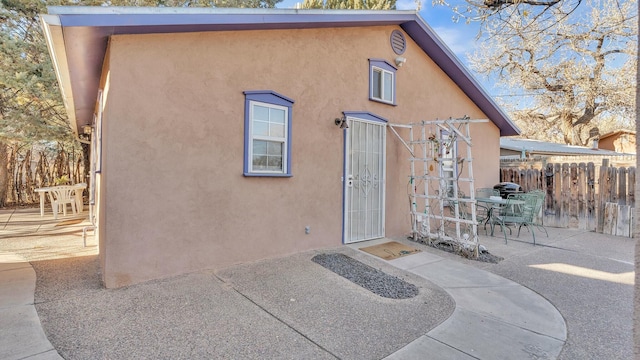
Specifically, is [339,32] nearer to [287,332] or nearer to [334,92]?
[334,92]

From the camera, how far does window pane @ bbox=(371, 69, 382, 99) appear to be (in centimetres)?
712

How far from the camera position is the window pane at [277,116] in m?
5.41

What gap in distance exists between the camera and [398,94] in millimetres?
7613

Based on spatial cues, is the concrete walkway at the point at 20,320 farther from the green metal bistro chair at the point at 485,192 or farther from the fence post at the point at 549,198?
the fence post at the point at 549,198

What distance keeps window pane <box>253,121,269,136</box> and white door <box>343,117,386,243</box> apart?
1798mm

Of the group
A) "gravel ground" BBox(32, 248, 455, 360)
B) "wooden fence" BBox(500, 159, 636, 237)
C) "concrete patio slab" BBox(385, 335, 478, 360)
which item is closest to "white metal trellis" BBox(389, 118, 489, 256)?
"gravel ground" BBox(32, 248, 455, 360)

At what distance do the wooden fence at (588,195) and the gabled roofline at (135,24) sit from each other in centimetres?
513

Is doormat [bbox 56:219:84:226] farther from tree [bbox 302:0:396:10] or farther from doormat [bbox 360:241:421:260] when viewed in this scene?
tree [bbox 302:0:396:10]

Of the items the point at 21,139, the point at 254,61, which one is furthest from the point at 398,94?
the point at 21,139

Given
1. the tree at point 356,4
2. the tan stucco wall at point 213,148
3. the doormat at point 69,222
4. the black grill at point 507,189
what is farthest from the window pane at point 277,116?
the tree at point 356,4

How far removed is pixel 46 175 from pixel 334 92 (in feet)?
44.1

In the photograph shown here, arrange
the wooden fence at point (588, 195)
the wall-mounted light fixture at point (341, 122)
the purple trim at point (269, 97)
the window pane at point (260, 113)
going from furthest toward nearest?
the wooden fence at point (588, 195) < the wall-mounted light fixture at point (341, 122) < the window pane at point (260, 113) < the purple trim at point (269, 97)

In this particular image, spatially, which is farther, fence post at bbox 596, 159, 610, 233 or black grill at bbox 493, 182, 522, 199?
black grill at bbox 493, 182, 522, 199

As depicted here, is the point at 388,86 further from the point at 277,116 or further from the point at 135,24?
the point at 135,24
